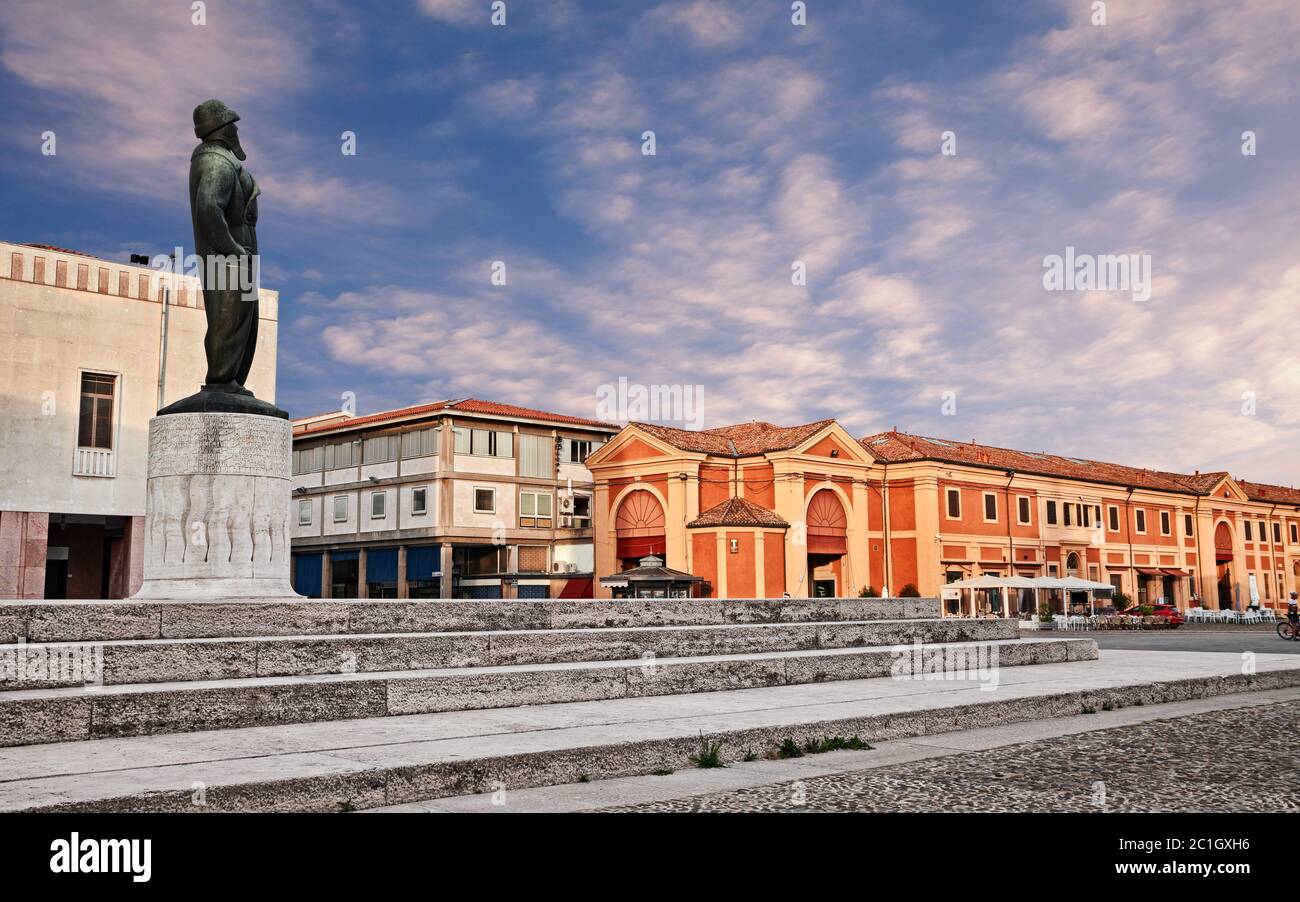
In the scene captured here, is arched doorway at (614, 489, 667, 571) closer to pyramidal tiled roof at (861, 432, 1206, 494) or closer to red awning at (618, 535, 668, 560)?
red awning at (618, 535, 668, 560)

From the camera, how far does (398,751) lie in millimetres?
5867

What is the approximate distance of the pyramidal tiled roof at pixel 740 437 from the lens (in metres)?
40.1

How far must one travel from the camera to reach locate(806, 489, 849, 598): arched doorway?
4012cm

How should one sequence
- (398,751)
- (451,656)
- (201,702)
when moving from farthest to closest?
(451,656) < (201,702) < (398,751)

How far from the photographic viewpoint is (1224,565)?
59.5 meters

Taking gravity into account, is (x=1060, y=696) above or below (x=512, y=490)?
below

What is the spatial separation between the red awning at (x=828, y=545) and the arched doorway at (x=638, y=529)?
5.87m

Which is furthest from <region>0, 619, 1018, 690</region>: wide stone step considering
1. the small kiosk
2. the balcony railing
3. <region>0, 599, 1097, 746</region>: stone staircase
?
the small kiosk

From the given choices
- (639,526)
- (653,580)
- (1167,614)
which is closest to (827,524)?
(639,526)

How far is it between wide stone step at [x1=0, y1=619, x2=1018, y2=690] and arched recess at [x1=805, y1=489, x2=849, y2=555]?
27.7m
